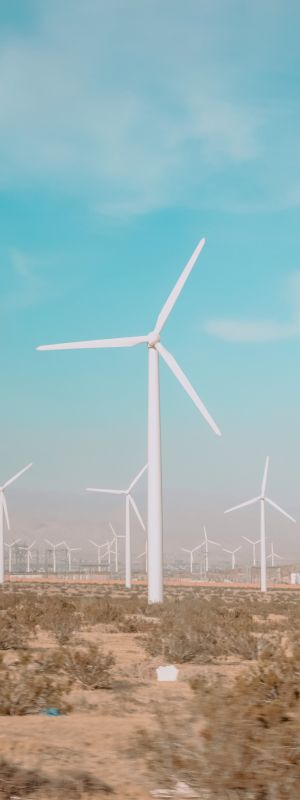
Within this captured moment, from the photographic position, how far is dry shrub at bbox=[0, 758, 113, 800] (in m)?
9.84

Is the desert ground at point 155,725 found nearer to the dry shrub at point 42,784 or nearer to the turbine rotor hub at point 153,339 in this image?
the dry shrub at point 42,784

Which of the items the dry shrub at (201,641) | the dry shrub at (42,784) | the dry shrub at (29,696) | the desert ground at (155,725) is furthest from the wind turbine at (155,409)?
the dry shrub at (42,784)

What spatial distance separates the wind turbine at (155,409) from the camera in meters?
40.4

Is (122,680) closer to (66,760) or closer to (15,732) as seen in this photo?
(15,732)

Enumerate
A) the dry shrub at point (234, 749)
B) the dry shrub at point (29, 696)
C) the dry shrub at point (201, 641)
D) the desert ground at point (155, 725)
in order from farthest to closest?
the dry shrub at point (201, 641) < the dry shrub at point (29, 696) < the desert ground at point (155, 725) < the dry shrub at point (234, 749)

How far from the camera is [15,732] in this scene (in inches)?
535

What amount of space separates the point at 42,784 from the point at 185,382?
3348cm

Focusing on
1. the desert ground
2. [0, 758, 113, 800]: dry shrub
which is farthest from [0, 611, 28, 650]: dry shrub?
[0, 758, 113, 800]: dry shrub

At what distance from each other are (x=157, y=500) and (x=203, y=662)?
54.5 feet

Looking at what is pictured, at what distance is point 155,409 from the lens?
41.9 metres

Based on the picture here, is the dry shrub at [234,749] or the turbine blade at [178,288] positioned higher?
the turbine blade at [178,288]

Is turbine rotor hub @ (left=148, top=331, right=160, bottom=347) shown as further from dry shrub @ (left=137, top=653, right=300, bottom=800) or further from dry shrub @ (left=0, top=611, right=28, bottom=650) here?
dry shrub @ (left=137, top=653, right=300, bottom=800)

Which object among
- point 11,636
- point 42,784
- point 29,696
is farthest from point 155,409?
point 42,784

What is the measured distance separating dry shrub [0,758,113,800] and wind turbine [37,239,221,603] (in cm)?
2876
